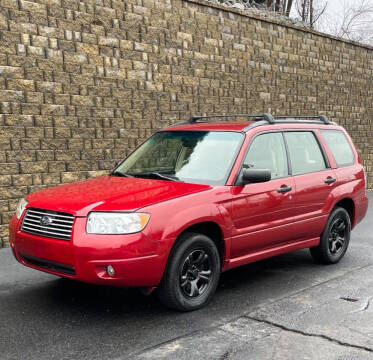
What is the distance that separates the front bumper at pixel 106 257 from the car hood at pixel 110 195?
0.23 meters

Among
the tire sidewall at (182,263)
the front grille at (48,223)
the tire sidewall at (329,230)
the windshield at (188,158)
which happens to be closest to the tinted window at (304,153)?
the tire sidewall at (329,230)

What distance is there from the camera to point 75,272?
4.37m

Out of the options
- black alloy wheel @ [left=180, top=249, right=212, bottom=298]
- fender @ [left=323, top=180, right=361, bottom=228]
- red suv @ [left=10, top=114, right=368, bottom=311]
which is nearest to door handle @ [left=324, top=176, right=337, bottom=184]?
red suv @ [left=10, top=114, right=368, bottom=311]

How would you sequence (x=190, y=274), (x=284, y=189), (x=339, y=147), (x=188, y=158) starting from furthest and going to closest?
(x=339, y=147), (x=284, y=189), (x=188, y=158), (x=190, y=274)

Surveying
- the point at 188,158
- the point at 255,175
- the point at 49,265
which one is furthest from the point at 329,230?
the point at 49,265

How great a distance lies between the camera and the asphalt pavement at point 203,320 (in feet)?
12.9

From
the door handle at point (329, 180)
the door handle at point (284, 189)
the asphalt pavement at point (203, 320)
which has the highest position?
the door handle at point (329, 180)

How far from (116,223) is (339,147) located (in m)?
3.78

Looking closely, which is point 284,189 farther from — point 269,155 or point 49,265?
point 49,265

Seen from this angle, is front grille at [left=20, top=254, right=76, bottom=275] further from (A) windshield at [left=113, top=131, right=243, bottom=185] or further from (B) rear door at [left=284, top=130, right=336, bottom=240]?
(B) rear door at [left=284, top=130, right=336, bottom=240]

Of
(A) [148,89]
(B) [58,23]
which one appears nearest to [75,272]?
(B) [58,23]

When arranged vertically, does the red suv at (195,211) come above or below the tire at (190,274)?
above

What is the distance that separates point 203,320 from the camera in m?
4.59

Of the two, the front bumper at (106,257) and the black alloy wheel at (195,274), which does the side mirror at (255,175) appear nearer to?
the black alloy wheel at (195,274)
